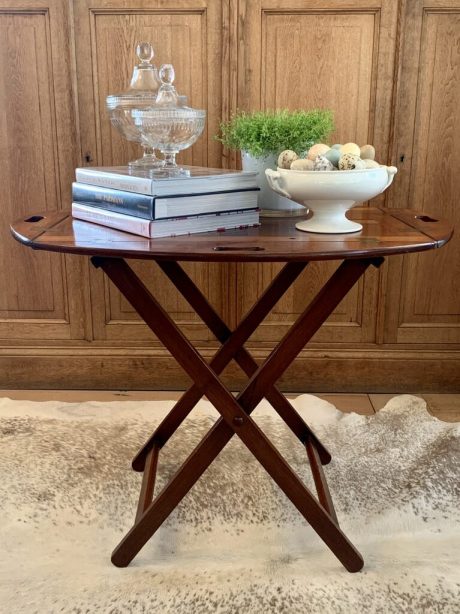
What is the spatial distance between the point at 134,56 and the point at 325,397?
133 cm

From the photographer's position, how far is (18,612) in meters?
1.30

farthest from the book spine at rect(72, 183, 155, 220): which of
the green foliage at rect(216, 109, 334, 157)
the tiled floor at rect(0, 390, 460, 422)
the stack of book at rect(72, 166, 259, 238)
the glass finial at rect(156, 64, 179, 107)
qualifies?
the tiled floor at rect(0, 390, 460, 422)

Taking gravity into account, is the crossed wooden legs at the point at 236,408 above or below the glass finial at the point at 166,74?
below

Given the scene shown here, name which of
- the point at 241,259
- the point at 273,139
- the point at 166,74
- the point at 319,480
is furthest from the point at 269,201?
the point at 319,480

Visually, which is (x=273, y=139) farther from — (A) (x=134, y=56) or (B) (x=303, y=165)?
(A) (x=134, y=56)

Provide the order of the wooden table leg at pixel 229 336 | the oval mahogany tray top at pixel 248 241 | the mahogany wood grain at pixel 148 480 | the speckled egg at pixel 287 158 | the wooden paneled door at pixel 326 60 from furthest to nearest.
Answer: the wooden paneled door at pixel 326 60, the wooden table leg at pixel 229 336, the mahogany wood grain at pixel 148 480, the speckled egg at pixel 287 158, the oval mahogany tray top at pixel 248 241

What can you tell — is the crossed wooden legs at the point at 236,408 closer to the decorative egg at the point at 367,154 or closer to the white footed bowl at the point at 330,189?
the white footed bowl at the point at 330,189

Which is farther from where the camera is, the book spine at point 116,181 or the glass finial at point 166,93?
the glass finial at point 166,93

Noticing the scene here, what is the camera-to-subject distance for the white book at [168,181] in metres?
1.35

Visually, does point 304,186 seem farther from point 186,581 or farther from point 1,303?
point 1,303

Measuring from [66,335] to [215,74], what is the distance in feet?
3.42

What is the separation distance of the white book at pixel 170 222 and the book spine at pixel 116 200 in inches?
0.4

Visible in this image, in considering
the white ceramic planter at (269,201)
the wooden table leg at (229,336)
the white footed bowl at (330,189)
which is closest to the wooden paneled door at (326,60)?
the white ceramic planter at (269,201)

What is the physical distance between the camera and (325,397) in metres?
2.43
